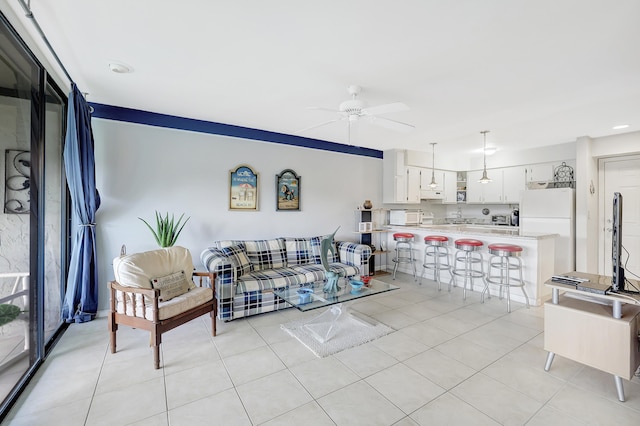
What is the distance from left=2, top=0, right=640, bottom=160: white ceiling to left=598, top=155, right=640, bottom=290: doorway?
1341 mm

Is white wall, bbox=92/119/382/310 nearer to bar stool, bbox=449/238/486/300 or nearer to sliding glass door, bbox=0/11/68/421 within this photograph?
sliding glass door, bbox=0/11/68/421

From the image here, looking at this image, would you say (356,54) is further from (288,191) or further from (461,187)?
(461,187)

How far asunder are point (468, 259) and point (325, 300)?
9.48 ft

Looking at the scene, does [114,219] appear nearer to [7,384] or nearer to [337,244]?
[7,384]

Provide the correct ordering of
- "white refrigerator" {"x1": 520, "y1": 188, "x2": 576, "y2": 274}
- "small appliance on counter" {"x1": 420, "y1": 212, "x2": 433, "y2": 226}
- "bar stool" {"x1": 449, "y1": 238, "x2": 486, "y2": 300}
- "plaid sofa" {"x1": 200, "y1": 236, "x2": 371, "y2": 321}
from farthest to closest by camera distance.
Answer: "small appliance on counter" {"x1": 420, "y1": 212, "x2": 433, "y2": 226} → "white refrigerator" {"x1": 520, "y1": 188, "x2": 576, "y2": 274} → "bar stool" {"x1": 449, "y1": 238, "x2": 486, "y2": 300} → "plaid sofa" {"x1": 200, "y1": 236, "x2": 371, "y2": 321}

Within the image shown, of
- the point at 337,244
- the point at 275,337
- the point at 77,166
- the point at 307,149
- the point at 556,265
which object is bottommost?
the point at 275,337

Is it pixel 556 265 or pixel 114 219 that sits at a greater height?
pixel 114 219

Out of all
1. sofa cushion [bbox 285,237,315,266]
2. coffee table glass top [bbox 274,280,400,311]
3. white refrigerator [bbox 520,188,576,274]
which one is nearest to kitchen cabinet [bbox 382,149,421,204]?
white refrigerator [bbox 520,188,576,274]

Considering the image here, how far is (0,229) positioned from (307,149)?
3.84m

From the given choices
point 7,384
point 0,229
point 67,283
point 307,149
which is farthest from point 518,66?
point 67,283

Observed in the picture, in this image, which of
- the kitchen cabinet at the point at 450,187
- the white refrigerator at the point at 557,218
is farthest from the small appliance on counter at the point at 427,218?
the white refrigerator at the point at 557,218

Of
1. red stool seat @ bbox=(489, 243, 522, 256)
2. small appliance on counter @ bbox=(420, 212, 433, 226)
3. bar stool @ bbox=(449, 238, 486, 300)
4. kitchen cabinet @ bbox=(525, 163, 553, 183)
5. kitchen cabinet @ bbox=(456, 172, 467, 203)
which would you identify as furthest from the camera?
kitchen cabinet @ bbox=(456, 172, 467, 203)

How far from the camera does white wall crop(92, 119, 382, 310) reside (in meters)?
3.41

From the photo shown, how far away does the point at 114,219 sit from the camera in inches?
135
